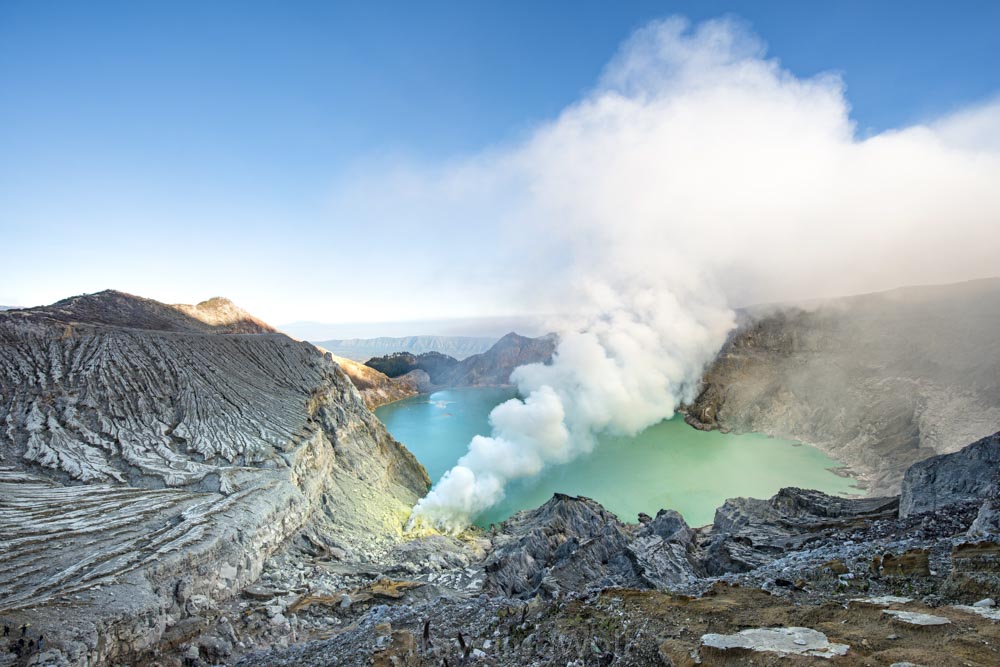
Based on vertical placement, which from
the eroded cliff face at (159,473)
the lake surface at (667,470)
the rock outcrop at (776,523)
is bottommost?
the lake surface at (667,470)

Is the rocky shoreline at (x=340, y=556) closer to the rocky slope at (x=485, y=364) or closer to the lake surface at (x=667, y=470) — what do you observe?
the lake surface at (x=667, y=470)

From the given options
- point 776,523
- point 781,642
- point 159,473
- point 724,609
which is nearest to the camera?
point 781,642

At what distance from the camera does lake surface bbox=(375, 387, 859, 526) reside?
102ft

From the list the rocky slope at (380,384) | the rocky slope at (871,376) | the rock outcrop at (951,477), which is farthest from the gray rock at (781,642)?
the rocky slope at (380,384)

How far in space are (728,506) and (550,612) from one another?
15985 mm

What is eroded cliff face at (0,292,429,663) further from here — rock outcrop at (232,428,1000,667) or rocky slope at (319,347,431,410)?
rocky slope at (319,347,431,410)

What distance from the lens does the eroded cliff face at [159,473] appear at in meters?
9.54

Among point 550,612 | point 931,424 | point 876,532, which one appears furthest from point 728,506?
point 931,424

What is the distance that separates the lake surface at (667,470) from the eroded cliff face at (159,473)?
11.8 metres

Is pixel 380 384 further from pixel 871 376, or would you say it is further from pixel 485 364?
pixel 871 376

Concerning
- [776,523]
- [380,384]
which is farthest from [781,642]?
[380,384]

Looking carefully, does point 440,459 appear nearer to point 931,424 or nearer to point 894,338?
point 931,424

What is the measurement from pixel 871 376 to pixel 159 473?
61.9 metres

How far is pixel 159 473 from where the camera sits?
15.8 m
